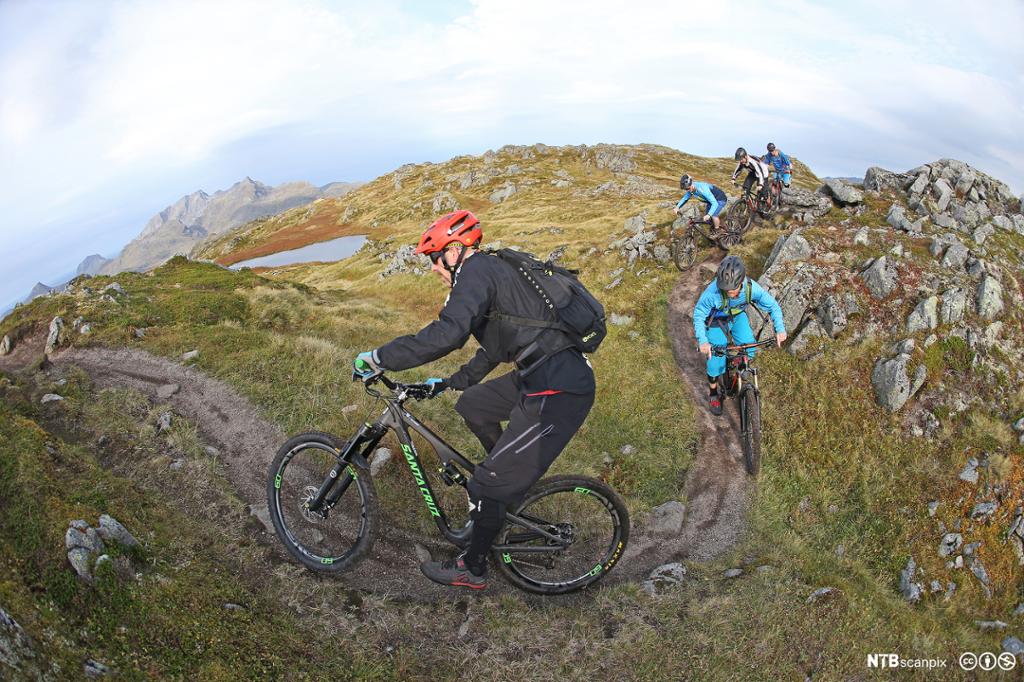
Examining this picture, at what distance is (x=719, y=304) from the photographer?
39.1ft

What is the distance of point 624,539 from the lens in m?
7.39

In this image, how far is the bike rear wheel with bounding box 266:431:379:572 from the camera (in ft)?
23.1

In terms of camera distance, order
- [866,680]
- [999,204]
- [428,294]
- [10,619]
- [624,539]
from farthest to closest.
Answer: [428,294] < [999,204] < [624,539] < [866,680] < [10,619]

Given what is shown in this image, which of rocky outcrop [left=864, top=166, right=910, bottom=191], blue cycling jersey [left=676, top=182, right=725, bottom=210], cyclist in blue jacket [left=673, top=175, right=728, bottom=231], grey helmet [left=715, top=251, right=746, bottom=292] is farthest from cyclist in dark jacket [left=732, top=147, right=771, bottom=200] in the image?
grey helmet [left=715, top=251, right=746, bottom=292]

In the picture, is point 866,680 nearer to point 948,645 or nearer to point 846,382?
point 948,645

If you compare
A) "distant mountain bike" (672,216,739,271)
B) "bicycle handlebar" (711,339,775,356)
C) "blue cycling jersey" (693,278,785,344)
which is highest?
"blue cycling jersey" (693,278,785,344)

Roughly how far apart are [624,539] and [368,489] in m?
3.62

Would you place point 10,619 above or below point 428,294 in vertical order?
above

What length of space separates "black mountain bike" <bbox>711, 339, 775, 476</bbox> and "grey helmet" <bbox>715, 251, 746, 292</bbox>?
1368mm

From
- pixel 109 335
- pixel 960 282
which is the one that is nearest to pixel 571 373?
pixel 109 335

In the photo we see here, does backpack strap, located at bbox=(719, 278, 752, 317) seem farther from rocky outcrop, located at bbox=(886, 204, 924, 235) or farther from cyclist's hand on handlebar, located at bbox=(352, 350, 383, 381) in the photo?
rocky outcrop, located at bbox=(886, 204, 924, 235)

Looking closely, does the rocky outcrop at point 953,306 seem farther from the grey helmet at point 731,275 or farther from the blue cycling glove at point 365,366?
the blue cycling glove at point 365,366

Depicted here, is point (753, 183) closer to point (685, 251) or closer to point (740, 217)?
point (740, 217)

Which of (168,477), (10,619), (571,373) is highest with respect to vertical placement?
(571,373)
